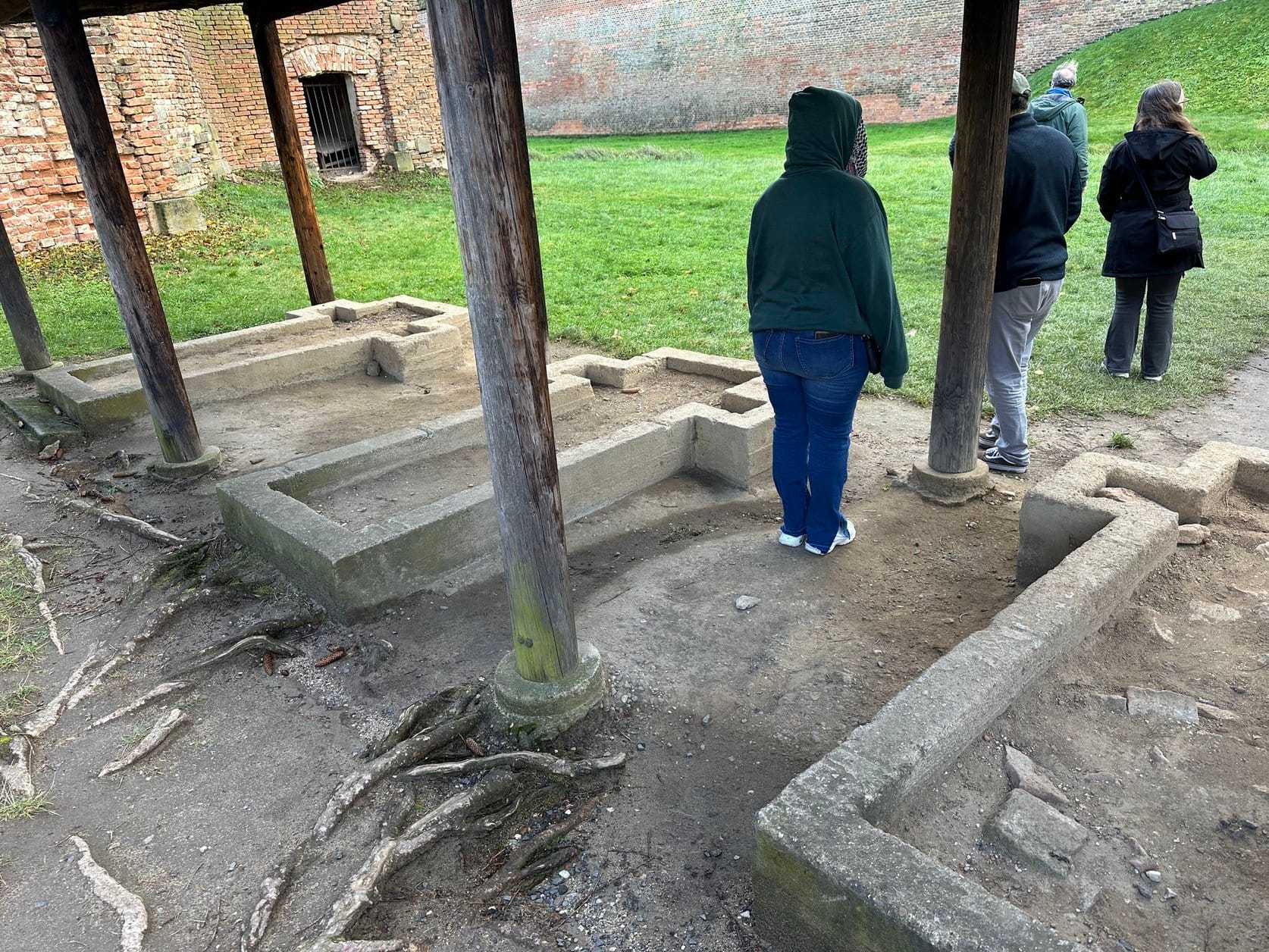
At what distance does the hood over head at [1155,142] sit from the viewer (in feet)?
18.6

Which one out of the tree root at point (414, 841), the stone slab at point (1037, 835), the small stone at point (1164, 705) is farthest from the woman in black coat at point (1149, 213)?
the tree root at point (414, 841)

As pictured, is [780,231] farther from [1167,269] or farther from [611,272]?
[611,272]

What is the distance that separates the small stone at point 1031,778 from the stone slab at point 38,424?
6.57 metres

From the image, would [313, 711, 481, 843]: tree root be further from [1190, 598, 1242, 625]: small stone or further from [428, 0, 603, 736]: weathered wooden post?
[1190, 598, 1242, 625]: small stone

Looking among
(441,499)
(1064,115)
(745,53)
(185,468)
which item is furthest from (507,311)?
(745,53)

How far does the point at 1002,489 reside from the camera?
495 centimetres

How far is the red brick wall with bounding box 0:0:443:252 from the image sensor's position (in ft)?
37.8

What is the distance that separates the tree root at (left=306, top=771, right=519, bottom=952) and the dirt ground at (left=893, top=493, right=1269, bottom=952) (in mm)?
1366

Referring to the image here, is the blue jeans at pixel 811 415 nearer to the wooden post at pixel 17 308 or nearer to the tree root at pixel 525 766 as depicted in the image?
the tree root at pixel 525 766

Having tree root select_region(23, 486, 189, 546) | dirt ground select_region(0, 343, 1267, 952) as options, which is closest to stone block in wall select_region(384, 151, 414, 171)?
tree root select_region(23, 486, 189, 546)

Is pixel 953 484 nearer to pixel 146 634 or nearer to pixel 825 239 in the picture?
pixel 825 239


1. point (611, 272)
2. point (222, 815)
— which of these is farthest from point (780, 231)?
point (611, 272)

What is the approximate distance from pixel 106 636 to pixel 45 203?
1065 centimetres

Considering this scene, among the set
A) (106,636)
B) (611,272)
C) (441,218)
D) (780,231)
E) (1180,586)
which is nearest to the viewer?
(1180,586)
